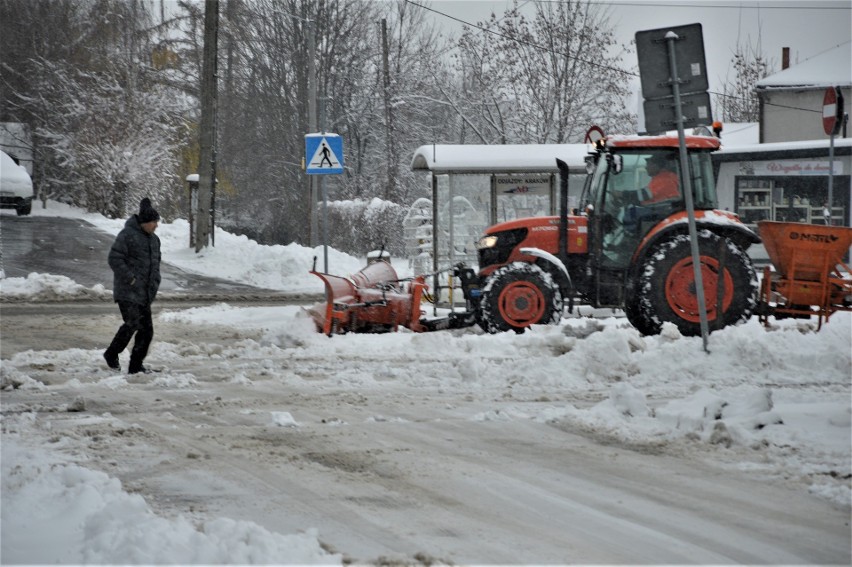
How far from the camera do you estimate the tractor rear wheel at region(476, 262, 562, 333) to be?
1220 cm

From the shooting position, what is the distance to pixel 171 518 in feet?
16.0

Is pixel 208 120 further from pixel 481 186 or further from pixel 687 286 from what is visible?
pixel 687 286

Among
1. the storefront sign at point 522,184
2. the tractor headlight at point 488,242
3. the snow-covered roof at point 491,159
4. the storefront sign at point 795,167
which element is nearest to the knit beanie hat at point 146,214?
the tractor headlight at point 488,242

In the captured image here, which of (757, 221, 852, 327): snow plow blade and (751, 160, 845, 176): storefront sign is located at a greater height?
(751, 160, 845, 176): storefront sign

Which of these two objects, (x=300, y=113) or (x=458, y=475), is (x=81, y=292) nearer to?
(x=458, y=475)

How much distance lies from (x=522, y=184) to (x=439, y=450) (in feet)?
43.7

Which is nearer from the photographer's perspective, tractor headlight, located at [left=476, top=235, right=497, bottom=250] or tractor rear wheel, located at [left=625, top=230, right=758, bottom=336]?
tractor rear wheel, located at [left=625, top=230, right=758, bottom=336]

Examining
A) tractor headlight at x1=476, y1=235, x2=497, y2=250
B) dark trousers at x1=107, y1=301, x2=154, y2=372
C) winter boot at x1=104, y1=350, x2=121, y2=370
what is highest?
tractor headlight at x1=476, y1=235, x2=497, y2=250

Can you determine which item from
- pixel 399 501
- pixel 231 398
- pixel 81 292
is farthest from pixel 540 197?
pixel 399 501

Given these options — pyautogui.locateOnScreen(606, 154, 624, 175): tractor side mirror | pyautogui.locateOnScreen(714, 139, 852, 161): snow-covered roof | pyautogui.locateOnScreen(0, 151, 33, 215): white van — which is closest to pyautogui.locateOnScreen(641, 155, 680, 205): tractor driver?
pyautogui.locateOnScreen(606, 154, 624, 175): tractor side mirror

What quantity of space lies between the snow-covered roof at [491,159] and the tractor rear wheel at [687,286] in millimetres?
7247

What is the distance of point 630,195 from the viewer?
12.6 metres

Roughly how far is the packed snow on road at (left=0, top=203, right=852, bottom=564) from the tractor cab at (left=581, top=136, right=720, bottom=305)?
1.18 meters

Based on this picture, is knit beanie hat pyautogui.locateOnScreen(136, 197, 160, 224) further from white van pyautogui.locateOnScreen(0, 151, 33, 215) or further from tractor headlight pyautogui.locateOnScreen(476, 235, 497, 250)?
white van pyautogui.locateOnScreen(0, 151, 33, 215)
